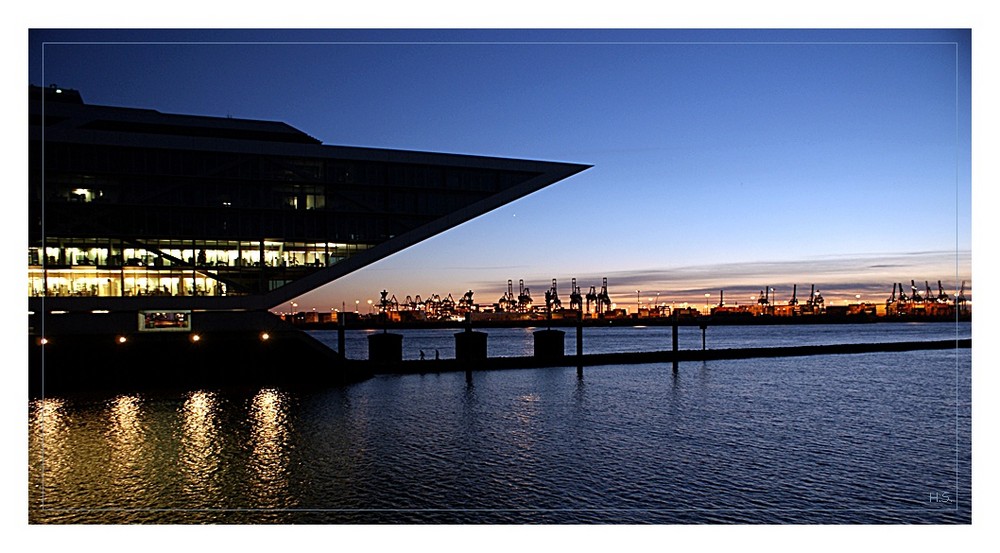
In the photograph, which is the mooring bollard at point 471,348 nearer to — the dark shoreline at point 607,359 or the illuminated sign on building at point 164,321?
the dark shoreline at point 607,359

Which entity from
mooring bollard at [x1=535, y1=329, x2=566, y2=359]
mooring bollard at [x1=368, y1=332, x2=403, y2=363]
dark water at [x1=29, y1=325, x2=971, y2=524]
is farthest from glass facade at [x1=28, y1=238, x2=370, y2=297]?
mooring bollard at [x1=535, y1=329, x2=566, y2=359]

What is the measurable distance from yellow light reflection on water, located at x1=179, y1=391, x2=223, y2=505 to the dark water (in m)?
0.08

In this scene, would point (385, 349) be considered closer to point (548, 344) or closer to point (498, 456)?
point (548, 344)

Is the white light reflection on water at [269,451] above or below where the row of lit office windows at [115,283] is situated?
below

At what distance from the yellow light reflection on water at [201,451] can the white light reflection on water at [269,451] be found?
0.83 m

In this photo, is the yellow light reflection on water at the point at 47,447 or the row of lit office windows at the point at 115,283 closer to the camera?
the yellow light reflection on water at the point at 47,447

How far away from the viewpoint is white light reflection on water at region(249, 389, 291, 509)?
50.2 ft

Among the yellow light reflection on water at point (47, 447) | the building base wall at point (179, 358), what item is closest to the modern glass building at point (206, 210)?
the building base wall at point (179, 358)

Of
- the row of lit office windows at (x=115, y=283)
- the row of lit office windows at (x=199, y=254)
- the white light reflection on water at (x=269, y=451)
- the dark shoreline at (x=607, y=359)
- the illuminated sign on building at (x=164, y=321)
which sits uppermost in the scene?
the row of lit office windows at (x=199, y=254)

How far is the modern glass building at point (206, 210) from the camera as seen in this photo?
35375 millimetres

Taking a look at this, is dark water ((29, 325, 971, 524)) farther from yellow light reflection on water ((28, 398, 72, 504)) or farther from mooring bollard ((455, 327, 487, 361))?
mooring bollard ((455, 327, 487, 361))

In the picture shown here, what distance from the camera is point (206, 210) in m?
38.3
